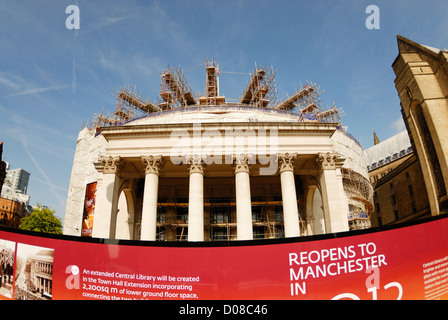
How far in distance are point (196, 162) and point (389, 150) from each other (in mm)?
78133

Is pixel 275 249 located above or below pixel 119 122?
below

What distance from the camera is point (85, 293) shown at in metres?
6.07

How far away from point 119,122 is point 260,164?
94.9 feet

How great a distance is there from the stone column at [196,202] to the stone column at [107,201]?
6050mm

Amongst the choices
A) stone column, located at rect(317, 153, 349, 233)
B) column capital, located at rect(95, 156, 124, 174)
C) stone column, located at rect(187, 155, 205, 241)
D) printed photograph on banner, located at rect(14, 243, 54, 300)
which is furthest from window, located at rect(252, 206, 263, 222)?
printed photograph on banner, located at rect(14, 243, 54, 300)

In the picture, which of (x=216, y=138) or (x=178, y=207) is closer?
(x=216, y=138)

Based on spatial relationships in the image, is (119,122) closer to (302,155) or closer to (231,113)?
(231,113)

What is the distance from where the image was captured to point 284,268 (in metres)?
5.68

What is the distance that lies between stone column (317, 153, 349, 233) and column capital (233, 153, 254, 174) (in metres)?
5.77

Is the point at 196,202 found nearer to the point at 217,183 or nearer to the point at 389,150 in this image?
the point at 217,183

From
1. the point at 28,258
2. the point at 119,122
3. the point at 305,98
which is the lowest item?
the point at 28,258

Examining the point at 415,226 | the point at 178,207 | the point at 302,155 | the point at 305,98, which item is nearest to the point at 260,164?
the point at 302,155

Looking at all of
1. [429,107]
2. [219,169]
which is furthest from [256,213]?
[429,107]

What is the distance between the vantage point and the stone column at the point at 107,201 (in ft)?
71.0
